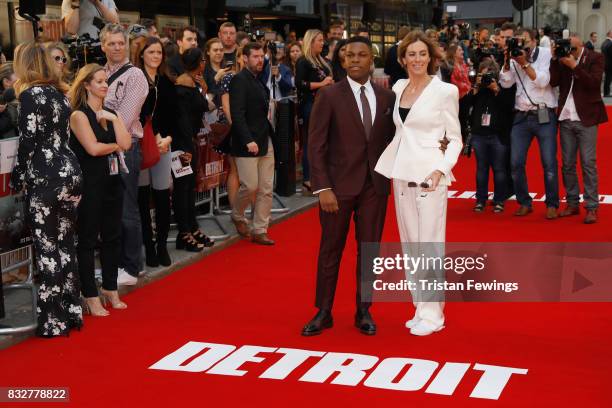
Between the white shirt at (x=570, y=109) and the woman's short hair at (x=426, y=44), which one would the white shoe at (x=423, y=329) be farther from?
the white shirt at (x=570, y=109)

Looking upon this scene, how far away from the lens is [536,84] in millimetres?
10016

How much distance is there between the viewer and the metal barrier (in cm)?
620

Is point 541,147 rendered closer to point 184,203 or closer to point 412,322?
point 184,203

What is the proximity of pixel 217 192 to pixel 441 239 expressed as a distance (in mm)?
4335

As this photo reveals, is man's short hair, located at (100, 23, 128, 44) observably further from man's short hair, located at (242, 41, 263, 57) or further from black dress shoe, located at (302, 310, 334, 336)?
black dress shoe, located at (302, 310, 334, 336)

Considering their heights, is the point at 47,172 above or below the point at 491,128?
above

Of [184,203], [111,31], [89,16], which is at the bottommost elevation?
[184,203]

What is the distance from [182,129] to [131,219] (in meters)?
1.26

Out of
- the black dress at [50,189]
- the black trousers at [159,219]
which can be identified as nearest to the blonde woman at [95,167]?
the black dress at [50,189]

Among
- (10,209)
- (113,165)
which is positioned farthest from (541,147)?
(10,209)

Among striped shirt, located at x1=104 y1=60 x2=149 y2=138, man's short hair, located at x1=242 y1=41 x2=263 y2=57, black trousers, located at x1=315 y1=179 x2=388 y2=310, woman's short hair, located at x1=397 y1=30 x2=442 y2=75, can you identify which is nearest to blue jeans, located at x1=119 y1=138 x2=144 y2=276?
striped shirt, located at x1=104 y1=60 x2=149 y2=138

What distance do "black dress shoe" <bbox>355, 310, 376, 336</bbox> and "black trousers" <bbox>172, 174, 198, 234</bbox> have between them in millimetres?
2664

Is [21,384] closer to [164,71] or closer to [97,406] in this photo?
[97,406]

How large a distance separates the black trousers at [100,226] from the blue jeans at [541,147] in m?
5.08
